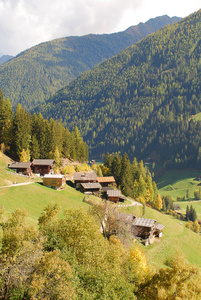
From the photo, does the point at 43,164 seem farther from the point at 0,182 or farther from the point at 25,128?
the point at 0,182

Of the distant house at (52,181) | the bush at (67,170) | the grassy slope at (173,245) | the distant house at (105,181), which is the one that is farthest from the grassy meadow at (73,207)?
the bush at (67,170)

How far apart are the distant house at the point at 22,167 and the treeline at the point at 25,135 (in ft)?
21.6

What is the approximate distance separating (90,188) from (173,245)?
32.9 metres

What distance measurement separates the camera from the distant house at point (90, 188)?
82.4m

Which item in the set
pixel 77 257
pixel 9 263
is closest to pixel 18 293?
pixel 9 263

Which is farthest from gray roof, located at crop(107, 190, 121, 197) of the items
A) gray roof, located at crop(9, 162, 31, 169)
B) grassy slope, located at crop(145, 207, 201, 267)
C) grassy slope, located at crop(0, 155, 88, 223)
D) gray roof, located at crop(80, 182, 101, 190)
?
gray roof, located at crop(9, 162, 31, 169)

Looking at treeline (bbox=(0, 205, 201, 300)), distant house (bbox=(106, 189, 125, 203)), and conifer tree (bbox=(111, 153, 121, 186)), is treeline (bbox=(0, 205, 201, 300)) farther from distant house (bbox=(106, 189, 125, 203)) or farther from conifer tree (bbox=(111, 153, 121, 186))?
conifer tree (bbox=(111, 153, 121, 186))

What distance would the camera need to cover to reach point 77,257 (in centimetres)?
2814

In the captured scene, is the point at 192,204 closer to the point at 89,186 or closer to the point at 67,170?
the point at 67,170

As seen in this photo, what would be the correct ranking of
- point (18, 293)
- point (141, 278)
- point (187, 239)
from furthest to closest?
point (187, 239)
point (141, 278)
point (18, 293)

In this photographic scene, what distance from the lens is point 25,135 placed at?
88.7m

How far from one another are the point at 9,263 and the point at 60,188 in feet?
176

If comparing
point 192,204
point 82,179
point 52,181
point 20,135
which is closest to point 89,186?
point 82,179

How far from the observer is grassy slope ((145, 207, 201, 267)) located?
186 ft
